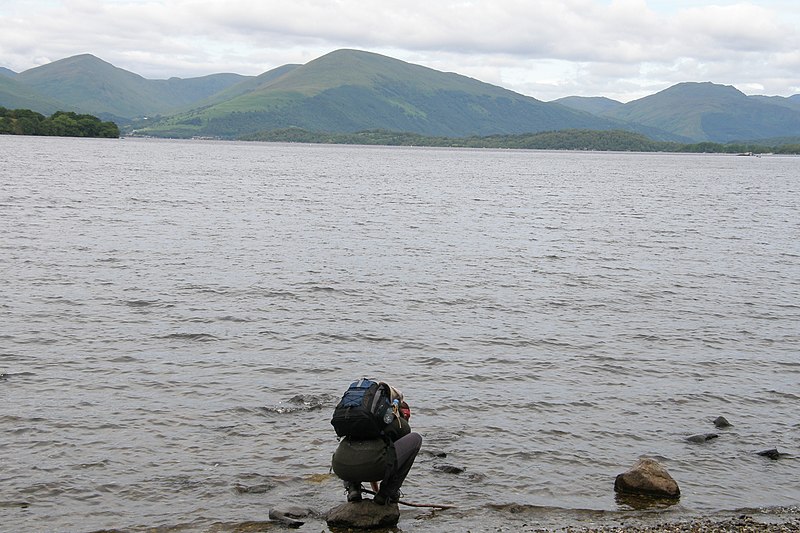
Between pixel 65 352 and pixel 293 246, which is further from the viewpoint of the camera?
pixel 293 246

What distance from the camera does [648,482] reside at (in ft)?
52.9

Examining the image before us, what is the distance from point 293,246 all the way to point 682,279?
22821mm

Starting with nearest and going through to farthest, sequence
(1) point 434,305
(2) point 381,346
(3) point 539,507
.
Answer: (3) point 539,507, (2) point 381,346, (1) point 434,305

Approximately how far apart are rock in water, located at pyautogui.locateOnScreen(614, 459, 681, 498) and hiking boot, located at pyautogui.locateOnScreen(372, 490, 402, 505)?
197 inches

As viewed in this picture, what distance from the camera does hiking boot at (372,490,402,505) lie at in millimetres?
14447

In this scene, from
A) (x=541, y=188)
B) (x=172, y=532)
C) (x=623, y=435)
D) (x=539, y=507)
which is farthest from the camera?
(x=541, y=188)

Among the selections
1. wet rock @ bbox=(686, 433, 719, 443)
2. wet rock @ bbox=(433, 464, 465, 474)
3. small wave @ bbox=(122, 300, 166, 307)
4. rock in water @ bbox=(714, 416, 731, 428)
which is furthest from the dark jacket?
small wave @ bbox=(122, 300, 166, 307)

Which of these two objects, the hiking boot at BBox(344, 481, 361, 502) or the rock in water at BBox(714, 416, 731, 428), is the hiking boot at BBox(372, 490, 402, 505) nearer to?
the hiking boot at BBox(344, 481, 361, 502)

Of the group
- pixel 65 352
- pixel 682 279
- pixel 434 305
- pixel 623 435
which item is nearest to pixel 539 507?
pixel 623 435

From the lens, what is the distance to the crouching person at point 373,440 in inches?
531

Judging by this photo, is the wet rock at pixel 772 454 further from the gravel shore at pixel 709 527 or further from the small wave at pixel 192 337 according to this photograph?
the small wave at pixel 192 337

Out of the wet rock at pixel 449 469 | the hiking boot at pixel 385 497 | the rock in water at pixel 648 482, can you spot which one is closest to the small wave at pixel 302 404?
the wet rock at pixel 449 469

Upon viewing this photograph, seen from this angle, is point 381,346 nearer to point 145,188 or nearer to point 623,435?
point 623,435

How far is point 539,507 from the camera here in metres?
15.7
